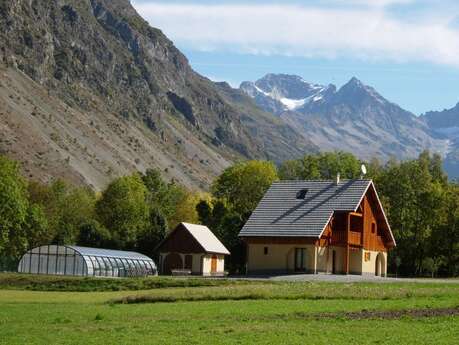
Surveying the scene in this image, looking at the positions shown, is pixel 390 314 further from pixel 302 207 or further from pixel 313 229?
pixel 302 207

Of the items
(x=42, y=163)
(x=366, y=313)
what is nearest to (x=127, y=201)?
(x=42, y=163)

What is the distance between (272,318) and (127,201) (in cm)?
8445

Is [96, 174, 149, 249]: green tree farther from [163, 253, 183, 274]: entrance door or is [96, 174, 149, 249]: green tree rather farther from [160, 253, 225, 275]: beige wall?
[160, 253, 225, 275]: beige wall

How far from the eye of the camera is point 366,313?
117 feet

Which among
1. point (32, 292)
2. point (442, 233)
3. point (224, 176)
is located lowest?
point (32, 292)

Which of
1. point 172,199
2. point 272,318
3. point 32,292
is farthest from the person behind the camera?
point 172,199

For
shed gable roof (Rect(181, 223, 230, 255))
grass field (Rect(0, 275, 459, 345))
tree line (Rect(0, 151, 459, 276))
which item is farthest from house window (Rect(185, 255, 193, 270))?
grass field (Rect(0, 275, 459, 345))

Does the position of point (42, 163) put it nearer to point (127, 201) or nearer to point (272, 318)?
point (127, 201)

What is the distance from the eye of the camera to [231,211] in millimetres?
110812

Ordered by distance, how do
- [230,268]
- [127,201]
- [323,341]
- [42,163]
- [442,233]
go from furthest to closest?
[42,163] → [127,201] → [230,268] → [442,233] → [323,341]

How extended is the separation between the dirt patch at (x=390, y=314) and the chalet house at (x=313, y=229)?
137 feet

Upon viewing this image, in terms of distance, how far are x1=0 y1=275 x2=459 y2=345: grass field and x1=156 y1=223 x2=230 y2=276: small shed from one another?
36047mm

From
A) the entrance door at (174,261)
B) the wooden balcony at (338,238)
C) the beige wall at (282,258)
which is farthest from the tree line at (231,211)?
the beige wall at (282,258)

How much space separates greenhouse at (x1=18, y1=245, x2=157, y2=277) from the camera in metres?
82.6
